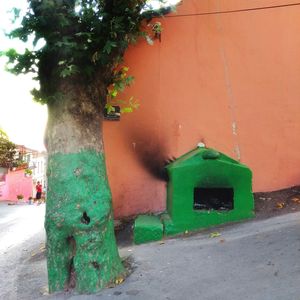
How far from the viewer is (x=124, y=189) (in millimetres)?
7715

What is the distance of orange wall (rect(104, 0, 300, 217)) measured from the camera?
7.70 m

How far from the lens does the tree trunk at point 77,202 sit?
4.81 meters

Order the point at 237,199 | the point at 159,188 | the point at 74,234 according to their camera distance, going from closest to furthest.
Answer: the point at 74,234 < the point at 237,199 < the point at 159,188

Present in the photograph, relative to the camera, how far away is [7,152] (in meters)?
25.0

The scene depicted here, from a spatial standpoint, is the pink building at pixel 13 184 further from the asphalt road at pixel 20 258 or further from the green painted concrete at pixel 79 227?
the green painted concrete at pixel 79 227

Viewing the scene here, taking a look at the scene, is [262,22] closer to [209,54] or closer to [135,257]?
[209,54]

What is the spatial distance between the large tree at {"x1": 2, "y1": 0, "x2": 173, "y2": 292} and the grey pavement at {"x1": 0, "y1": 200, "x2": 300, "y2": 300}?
1.34 feet

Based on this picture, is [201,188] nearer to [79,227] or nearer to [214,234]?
[214,234]

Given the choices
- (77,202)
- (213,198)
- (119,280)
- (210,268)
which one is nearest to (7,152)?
(213,198)

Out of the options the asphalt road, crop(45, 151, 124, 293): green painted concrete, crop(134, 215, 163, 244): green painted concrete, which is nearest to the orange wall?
crop(134, 215, 163, 244): green painted concrete

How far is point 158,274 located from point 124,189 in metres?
2.96

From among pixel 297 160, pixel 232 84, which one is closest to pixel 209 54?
pixel 232 84

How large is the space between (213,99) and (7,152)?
20.2 m

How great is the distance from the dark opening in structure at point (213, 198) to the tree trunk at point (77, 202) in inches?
92.1
